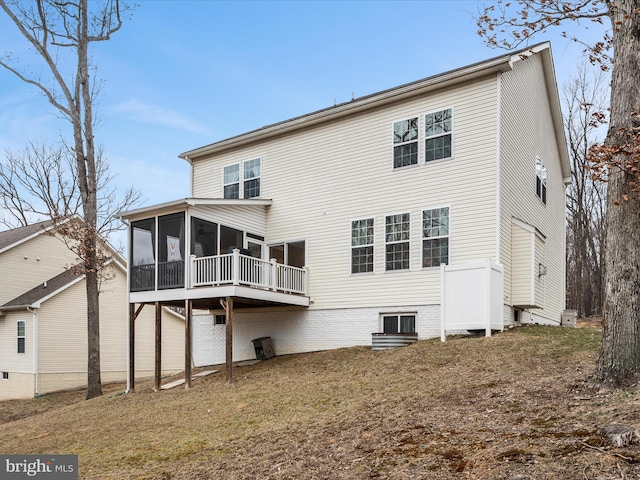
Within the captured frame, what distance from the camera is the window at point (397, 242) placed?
1562cm

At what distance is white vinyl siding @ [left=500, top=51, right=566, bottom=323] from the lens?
49.2 ft

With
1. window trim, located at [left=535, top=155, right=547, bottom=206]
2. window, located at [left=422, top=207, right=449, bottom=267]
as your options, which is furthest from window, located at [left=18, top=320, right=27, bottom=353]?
window trim, located at [left=535, top=155, right=547, bottom=206]

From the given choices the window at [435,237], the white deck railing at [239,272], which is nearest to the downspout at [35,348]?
the white deck railing at [239,272]

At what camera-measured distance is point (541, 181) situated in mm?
18875

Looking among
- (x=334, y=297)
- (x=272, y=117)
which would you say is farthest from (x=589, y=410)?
(x=272, y=117)

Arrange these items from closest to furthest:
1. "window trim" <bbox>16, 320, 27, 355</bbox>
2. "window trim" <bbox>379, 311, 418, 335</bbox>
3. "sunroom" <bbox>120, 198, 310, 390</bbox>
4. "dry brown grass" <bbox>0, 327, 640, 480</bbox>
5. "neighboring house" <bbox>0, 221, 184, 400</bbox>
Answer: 1. "dry brown grass" <bbox>0, 327, 640, 480</bbox>
2. "sunroom" <bbox>120, 198, 310, 390</bbox>
3. "window trim" <bbox>379, 311, 418, 335</bbox>
4. "neighboring house" <bbox>0, 221, 184, 400</bbox>
5. "window trim" <bbox>16, 320, 27, 355</bbox>

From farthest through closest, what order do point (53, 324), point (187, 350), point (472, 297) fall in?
1. point (53, 324)
2. point (187, 350)
3. point (472, 297)

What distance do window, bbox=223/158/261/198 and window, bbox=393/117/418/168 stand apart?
16.3ft

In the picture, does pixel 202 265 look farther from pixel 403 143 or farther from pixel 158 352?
pixel 403 143

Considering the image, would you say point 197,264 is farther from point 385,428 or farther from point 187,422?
point 385,428

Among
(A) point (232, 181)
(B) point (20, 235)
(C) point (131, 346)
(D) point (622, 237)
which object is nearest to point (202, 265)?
(C) point (131, 346)

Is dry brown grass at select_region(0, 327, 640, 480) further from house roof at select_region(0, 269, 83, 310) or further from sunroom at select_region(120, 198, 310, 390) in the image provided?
house roof at select_region(0, 269, 83, 310)

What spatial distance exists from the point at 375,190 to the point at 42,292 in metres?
15.2

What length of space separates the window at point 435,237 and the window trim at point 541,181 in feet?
16.1
